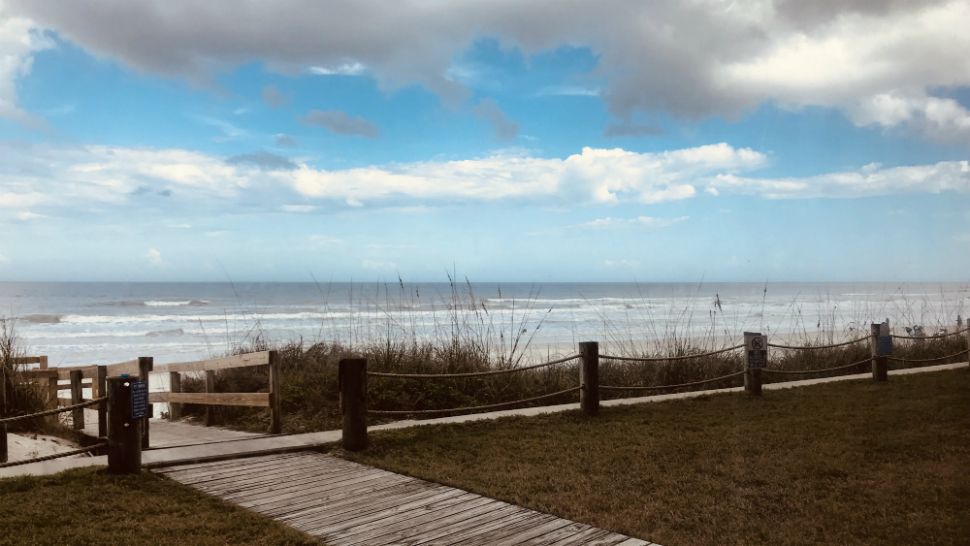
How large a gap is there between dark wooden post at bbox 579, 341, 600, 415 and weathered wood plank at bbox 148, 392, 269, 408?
3.45 metres

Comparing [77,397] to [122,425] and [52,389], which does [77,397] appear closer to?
[52,389]

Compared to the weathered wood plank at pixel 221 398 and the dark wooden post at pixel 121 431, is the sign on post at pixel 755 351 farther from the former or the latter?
the dark wooden post at pixel 121 431

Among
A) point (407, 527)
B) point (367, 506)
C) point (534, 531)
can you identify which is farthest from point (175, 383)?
point (534, 531)

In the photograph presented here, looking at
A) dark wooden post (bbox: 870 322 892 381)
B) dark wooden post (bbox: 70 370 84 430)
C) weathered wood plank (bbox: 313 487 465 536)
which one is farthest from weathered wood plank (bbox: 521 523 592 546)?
dark wooden post (bbox: 870 322 892 381)

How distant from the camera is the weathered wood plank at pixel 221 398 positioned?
7113 mm

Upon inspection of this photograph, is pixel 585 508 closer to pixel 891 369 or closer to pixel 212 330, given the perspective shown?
pixel 891 369

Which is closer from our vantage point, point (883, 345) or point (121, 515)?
point (121, 515)

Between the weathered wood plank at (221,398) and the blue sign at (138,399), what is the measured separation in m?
1.66

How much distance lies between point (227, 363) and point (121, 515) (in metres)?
3.28

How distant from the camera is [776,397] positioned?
928 centimetres

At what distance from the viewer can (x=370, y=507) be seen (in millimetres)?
4562

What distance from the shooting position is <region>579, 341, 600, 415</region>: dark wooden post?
8078 mm

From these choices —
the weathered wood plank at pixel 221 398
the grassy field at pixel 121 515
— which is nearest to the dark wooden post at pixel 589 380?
the weathered wood plank at pixel 221 398

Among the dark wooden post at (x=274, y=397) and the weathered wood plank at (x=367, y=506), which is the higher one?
the dark wooden post at (x=274, y=397)
